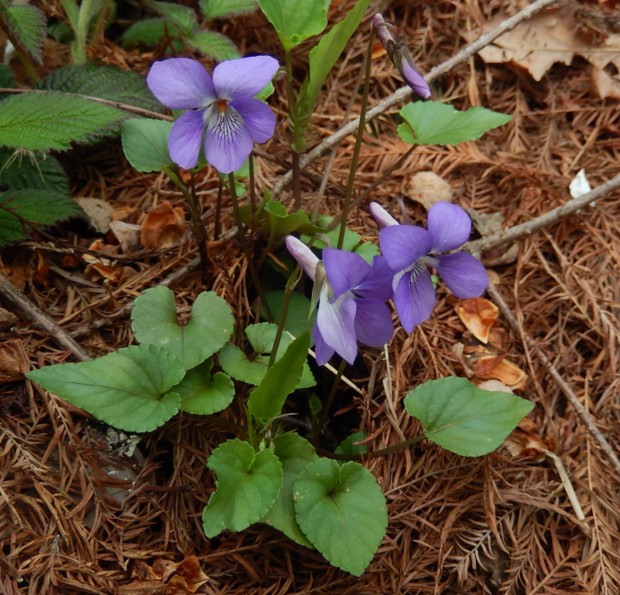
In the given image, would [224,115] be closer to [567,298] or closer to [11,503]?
[11,503]

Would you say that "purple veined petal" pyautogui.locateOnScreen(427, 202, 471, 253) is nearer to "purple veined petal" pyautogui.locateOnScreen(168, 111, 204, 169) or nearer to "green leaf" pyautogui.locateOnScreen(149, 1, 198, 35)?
"purple veined petal" pyautogui.locateOnScreen(168, 111, 204, 169)

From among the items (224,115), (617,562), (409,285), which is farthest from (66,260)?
(617,562)

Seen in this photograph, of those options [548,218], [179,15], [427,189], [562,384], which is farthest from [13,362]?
[548,218]

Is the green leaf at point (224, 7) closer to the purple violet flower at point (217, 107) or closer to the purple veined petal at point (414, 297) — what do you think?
the purple violet flower at point (217, 107)

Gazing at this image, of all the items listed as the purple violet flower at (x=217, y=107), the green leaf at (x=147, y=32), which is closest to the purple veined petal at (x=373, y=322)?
the purple violet flower at (x=217, y=107)

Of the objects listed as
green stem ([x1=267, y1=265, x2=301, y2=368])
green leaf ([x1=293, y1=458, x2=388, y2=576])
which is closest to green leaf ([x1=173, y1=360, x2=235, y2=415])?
green stem ([x1=267, y1=265, x2=301, y2=368])

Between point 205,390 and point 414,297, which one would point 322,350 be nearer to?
point 414,297
